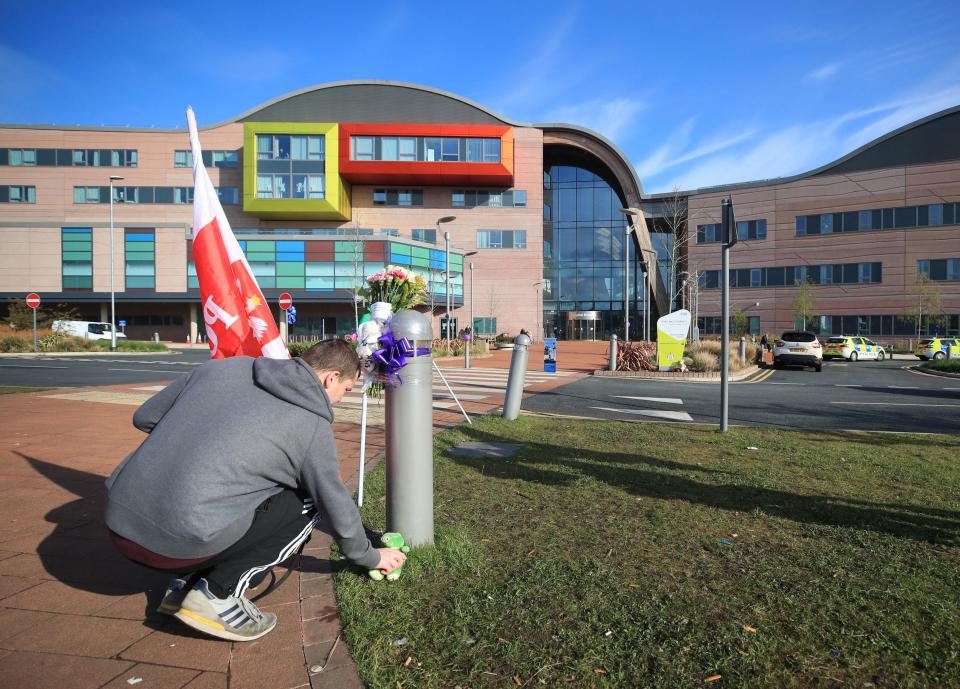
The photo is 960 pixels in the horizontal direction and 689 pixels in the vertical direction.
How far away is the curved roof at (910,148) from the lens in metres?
46.0

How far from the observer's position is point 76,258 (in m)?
45.4

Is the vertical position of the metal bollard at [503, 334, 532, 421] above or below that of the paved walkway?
above

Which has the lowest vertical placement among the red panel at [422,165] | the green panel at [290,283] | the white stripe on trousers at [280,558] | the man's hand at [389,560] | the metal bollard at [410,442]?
the man's hand at [389,560]

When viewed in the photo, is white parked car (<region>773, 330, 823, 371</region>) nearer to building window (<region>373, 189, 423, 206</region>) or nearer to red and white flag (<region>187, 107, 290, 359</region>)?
red and white flag (<region>187, 107, 290, 359</region>)

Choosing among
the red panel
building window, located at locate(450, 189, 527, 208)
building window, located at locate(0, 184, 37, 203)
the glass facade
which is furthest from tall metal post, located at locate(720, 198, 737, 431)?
building window, located at locate(0, 184, 37, 203)

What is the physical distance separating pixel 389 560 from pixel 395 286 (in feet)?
11.2

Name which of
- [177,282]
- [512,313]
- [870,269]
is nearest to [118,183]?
[177,282]

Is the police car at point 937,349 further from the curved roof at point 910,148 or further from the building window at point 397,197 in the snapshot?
the building window at point 397,197

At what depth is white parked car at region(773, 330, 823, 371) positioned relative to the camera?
22.9 metres

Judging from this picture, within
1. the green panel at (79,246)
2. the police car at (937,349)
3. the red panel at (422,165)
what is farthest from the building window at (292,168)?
the police car at (937,349)

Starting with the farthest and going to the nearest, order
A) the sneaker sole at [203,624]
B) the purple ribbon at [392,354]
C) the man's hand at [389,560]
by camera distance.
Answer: the purple ribbon at [392,354] → the man's hand at [389,560] → the sneaker sole at [203,624]

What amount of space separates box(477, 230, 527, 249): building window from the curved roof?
2630 cm

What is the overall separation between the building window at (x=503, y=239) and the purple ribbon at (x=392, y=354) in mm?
48774

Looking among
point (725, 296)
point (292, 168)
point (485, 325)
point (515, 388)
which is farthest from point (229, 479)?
point (485, 325)
